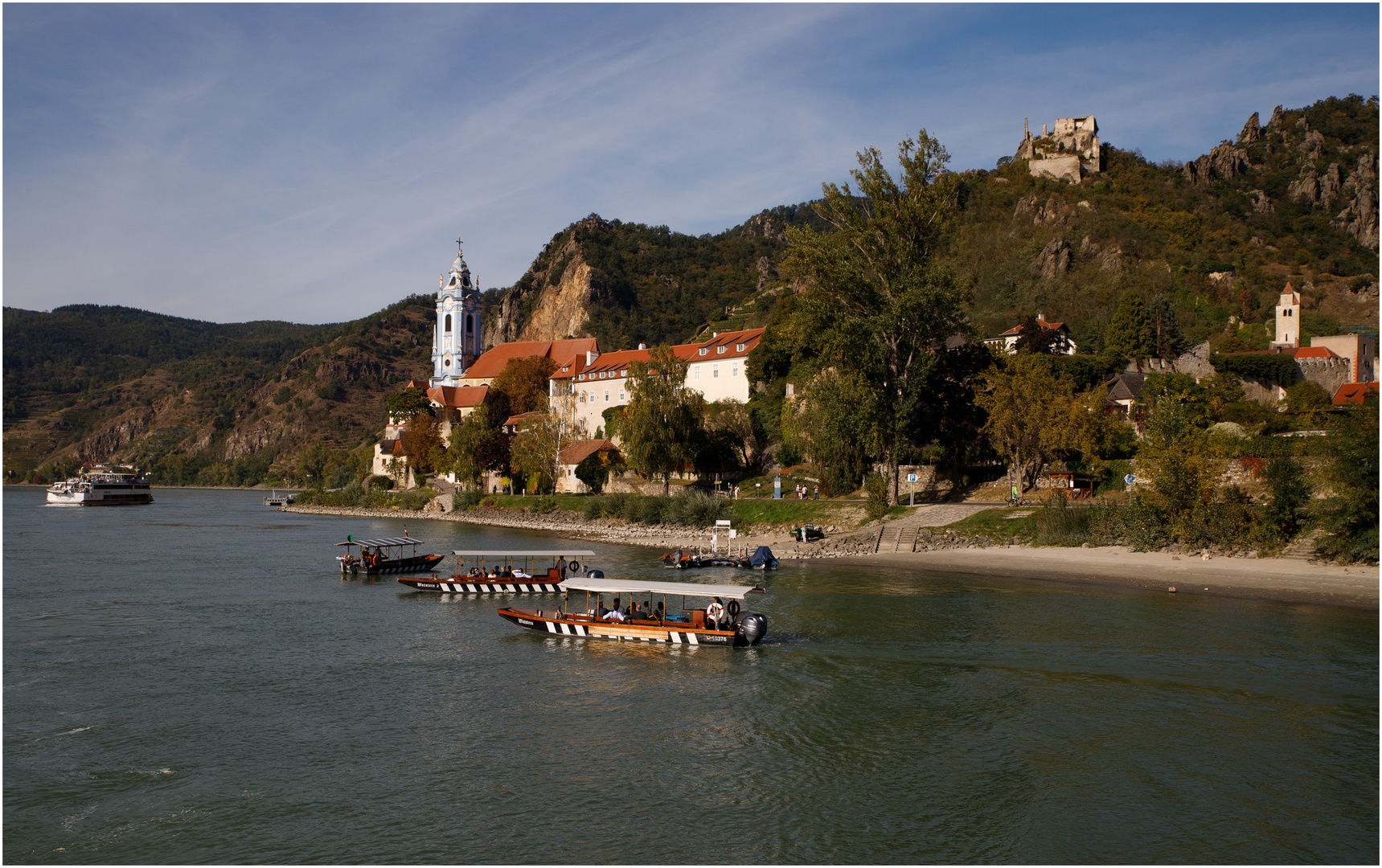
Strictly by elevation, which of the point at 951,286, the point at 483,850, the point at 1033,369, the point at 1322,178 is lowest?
the point at 483,850

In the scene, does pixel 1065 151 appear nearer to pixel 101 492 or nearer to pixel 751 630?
pixel 751 630

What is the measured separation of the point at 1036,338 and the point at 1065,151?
6892 centimetres

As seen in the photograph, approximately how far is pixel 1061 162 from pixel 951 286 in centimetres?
8626

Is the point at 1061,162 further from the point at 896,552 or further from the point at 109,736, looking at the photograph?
the point at 109,736

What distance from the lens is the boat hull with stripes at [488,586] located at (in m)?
33.5

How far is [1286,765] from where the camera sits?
14.8m

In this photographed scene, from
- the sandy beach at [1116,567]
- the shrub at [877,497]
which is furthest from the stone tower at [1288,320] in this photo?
the sandy beach at [1116,567]

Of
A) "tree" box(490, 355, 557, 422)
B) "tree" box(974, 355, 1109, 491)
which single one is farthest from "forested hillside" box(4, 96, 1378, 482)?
"tree" box(490, 355, 557, 422)

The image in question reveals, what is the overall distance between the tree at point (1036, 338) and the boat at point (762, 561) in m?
32.8

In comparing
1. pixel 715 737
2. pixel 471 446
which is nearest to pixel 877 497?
pixel 715 737

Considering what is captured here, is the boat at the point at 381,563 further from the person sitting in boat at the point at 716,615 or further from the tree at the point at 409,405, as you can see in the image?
the tree at the point at 409,405

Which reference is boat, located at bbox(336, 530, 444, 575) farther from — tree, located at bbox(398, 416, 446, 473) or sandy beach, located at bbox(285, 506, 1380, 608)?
tree, located at bbox(398, 416, 446, 473)

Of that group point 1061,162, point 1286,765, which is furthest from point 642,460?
point 1061,162

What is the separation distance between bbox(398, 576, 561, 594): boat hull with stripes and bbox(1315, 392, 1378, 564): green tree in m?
27.5
